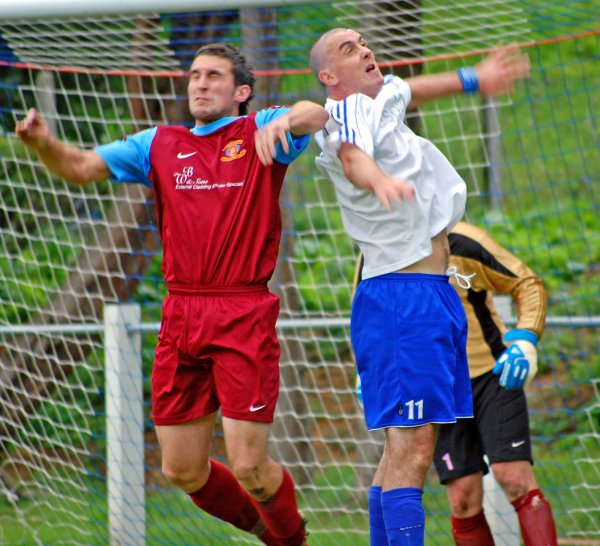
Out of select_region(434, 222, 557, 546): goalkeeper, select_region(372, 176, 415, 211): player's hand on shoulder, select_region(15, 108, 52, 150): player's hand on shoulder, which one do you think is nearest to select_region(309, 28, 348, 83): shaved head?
select_region(372, 176, 415, 211): player's hand on shoulder

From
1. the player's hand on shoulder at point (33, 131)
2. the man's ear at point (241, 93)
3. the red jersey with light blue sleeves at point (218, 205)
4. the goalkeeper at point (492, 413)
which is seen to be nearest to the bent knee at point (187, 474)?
the red jersey with light blue sleeves at point (218, 205)

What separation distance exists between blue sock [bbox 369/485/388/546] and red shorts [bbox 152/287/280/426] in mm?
518

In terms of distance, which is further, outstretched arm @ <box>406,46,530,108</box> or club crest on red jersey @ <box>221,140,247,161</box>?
club crest on red jersey @ <box>221,140,247,161</box>

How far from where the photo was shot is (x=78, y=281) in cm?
721

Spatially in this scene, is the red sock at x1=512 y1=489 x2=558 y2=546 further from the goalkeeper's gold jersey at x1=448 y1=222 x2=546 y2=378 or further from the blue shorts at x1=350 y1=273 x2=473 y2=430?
the blue shorts at x1=350 y1=273 x2=473 y2=430

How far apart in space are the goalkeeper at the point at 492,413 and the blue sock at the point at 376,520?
0.90m

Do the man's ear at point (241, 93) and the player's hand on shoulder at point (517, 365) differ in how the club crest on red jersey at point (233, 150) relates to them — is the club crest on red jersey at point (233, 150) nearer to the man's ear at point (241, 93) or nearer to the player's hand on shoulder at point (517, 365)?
the man's ear at point (241, 93)

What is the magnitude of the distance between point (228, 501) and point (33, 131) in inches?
67.2

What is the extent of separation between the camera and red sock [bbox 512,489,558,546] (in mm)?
4465

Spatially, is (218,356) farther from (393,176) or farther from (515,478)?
(515,478)

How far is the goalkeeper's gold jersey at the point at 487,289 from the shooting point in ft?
15.2

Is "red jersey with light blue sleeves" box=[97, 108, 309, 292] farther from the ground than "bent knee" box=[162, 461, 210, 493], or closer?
farther from the ground

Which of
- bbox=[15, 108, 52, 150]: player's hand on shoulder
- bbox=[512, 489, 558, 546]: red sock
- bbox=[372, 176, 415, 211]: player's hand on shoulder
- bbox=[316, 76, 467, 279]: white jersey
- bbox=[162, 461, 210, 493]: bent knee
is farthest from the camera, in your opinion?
bbox=[512, 489, 558, 546]: red sock

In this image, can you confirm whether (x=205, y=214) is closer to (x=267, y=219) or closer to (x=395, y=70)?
(x=267, y=219)
